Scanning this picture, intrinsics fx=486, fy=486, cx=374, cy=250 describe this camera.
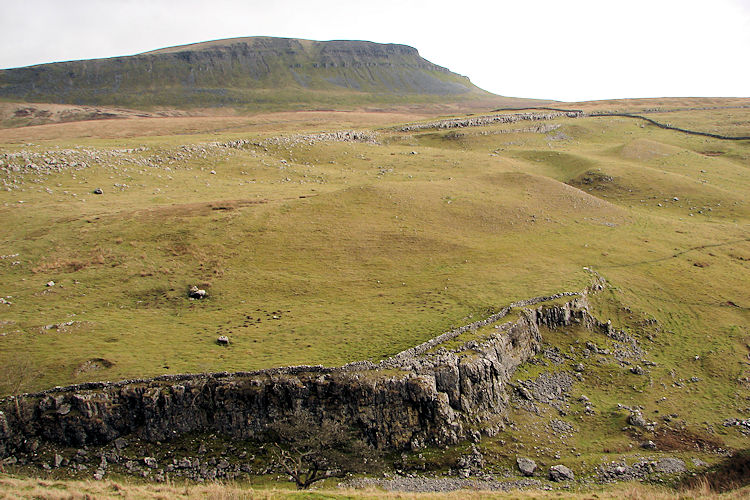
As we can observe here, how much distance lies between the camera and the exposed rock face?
26.7m

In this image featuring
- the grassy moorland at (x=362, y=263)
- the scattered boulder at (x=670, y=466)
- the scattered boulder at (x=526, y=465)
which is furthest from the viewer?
the grassy moorland at (x=362, y=263)

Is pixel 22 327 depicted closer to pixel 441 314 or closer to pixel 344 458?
pixel 344 458

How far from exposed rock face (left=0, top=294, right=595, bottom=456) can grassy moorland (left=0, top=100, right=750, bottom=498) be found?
1759 millimetres

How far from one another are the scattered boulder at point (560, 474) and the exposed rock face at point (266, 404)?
14.9 ft

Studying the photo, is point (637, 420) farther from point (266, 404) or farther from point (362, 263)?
point (362, 263)

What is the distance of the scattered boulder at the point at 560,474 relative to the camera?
27125 millimetres

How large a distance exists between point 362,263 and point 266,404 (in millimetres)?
20716

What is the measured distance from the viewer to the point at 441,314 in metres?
37.4

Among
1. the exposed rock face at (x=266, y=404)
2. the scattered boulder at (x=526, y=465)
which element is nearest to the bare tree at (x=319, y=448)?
the exposed rock face at (x=266, y=404)

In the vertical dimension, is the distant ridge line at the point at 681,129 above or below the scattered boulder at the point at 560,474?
above

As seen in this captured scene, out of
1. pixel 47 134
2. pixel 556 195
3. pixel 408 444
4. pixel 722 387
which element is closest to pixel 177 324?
pixel 408 444

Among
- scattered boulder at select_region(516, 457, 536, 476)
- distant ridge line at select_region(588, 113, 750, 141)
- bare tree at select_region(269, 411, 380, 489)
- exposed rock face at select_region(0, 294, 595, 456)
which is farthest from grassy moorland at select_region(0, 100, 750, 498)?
distant ridge line at select_region(588, 113, 750, 141)

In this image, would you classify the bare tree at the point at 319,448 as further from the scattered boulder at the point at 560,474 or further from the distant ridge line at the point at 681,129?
the distant ridge line at the point at 681,129

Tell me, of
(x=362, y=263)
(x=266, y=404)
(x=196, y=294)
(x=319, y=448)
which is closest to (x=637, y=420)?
(x=319, y=448)
